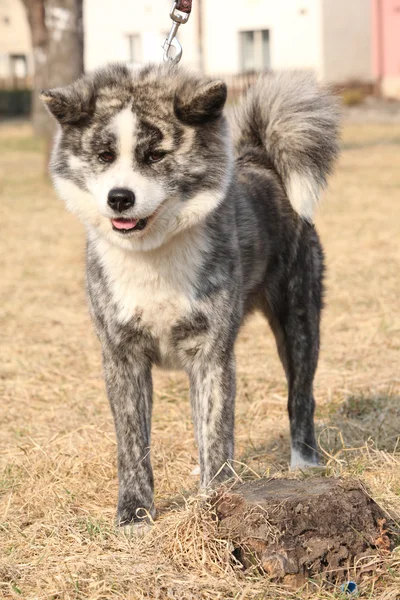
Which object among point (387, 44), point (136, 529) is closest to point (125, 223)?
point (136, 529)

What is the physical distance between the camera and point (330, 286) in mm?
7277

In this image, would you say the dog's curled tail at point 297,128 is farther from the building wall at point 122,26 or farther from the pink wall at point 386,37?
the building wall at point 122,26

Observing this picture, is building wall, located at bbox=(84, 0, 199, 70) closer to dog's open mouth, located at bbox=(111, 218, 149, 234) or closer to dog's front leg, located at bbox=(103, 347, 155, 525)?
dog's front leg, located at bbox=(103, 347, 155, 525)

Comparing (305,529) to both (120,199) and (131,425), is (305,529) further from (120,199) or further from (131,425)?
(120,199)

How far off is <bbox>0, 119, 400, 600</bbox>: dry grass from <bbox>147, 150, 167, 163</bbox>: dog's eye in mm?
1092

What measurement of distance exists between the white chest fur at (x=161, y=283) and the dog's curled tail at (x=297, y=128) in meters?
0.82

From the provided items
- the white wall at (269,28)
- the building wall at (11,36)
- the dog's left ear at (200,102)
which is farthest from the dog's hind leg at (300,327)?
the building wall at (11,36)

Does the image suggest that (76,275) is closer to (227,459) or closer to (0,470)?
(0,470)

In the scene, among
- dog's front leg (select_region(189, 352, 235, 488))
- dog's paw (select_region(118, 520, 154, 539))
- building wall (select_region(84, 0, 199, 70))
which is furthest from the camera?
building wall (select_region(84, 0, 199, 70))

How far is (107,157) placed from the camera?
3070mm

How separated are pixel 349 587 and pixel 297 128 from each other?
1995 mm

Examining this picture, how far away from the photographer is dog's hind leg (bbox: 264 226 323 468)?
4.07 m

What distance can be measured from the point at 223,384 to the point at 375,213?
7.34m

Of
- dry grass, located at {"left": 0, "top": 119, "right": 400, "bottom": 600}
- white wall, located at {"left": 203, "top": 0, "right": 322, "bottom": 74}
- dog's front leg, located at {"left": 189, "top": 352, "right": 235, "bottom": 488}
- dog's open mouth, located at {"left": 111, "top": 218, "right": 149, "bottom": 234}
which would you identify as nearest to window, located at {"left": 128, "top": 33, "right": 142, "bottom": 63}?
white wall, located at {"left": 203, "top": 0, "right": 322, "bottom": 74}
